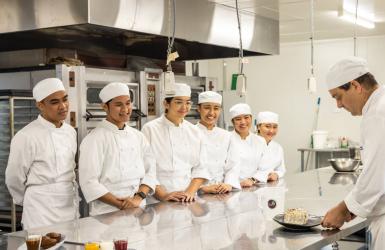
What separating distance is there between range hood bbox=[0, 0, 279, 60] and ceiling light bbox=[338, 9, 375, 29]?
68 centimetres

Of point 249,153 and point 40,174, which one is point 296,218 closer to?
point 40,174

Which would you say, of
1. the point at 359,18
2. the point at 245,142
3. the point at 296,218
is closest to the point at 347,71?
the point at 296,218

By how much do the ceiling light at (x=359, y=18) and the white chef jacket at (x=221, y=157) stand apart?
6.65ft

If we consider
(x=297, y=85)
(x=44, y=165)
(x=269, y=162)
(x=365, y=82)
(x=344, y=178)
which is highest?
(x=297, y=85)

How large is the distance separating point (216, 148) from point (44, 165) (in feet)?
4.19

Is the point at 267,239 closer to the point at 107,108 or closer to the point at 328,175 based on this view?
the point at 107,108

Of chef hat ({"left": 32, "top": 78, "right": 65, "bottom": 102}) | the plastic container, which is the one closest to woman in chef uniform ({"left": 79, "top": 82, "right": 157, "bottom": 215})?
chef hat ({"left": 32, "top": 78, "right": 65, "bottom": 102})

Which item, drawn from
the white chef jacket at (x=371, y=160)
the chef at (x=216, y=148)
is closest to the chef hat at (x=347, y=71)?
the white chef jacket at (x=371, y=160)

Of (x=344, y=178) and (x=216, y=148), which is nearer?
(x=216, y=148)

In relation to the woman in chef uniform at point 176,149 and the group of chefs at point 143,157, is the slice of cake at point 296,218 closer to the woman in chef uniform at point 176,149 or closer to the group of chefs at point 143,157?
the group of chefs at point 143,157

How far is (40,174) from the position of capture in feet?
11.0

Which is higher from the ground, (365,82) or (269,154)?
(365,82)

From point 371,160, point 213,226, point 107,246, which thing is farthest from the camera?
point 213,226

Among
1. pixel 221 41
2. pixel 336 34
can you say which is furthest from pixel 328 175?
pixel 336 34
